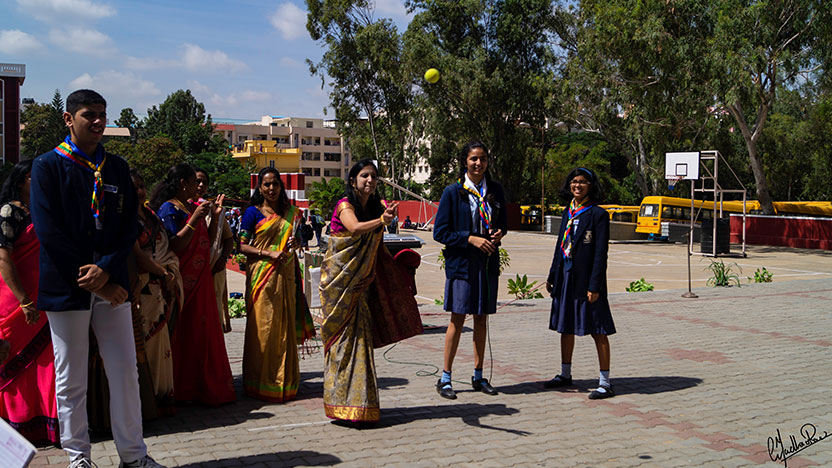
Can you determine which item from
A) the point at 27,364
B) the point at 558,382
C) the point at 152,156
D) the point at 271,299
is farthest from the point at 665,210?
the point at 152,156

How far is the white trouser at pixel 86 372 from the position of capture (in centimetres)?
375

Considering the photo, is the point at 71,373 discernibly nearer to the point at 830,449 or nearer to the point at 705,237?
the point at 830,449

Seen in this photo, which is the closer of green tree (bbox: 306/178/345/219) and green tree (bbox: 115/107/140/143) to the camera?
green tree (bbox: 306/178/345/219)

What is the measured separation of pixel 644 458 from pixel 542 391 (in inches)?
69.1

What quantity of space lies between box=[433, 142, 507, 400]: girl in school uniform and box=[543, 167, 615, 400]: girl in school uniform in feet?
1.92

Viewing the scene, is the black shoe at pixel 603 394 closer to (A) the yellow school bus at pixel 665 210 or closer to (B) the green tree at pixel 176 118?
(A) the yellow school bus at pixel 665 210

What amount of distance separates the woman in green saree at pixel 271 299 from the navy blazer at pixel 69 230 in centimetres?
205

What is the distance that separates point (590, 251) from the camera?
6.16 meters

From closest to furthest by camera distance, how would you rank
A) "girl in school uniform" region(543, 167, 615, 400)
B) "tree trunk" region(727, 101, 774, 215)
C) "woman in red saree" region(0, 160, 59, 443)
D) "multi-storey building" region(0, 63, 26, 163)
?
"woman in red saree" region(0, 160, 59, 443), "girl in school uniform" region(543, 167, 615, 400), "tree trunk" region(727, 101, 774, 215), "multi-storey building" region(0, 63, 26, 163)

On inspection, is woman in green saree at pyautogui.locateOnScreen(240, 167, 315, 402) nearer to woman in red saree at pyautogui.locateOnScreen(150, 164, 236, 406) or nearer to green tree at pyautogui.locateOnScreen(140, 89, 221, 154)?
woman in red saree at pyautogui.locateOnScreen(150, 164, 236, 406)

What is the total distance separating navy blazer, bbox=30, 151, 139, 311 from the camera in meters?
3.66

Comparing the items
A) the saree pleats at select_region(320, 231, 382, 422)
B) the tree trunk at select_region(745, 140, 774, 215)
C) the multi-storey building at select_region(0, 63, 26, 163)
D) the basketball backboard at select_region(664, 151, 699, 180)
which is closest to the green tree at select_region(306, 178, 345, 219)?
the basketball backboard at select_region(664, 151, 699, 180)

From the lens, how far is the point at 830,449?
4816mm

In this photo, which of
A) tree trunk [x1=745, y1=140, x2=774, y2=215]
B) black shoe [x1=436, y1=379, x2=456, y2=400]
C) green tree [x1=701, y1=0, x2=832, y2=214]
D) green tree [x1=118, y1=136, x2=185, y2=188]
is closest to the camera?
black shoe [x1=436, y1=379, x2=456, y2=400]
